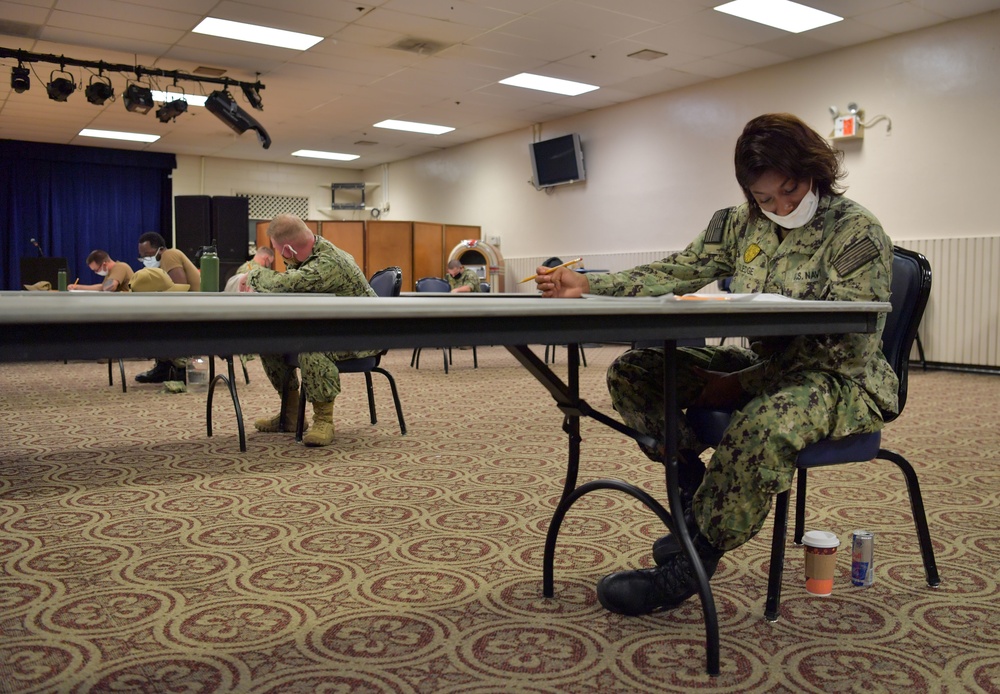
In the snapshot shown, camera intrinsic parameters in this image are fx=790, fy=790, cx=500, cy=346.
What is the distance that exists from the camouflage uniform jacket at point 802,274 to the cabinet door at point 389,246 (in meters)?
8.97

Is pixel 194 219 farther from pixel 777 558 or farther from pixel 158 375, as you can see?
pixel 777 558

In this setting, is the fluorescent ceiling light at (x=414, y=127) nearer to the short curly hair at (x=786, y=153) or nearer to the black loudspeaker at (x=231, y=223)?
the black loudspeaker at (x=231, y=223)

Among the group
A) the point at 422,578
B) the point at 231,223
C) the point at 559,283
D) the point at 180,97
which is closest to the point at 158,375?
the point at 180,97

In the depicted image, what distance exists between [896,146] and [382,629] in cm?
704

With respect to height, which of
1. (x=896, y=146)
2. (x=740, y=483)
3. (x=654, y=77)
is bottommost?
(x=740, y=483)

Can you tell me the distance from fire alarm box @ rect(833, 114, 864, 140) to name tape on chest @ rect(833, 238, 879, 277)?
6386 mm

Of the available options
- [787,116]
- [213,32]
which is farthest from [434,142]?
[787,116]

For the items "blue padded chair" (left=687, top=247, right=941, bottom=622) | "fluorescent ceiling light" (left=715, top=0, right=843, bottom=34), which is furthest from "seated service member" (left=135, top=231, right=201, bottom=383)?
"blue padded chair" (left=687, top=247, right=941, bottom=622)

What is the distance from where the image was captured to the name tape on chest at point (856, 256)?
62.2 inches

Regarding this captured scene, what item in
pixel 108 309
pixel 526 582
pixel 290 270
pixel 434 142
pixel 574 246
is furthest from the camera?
pixel 434 142

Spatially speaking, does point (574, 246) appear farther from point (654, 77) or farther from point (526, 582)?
point (526, 582)

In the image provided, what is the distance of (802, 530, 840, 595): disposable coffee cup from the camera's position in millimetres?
1763

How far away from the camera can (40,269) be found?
9.30m

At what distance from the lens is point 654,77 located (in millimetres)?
8484
